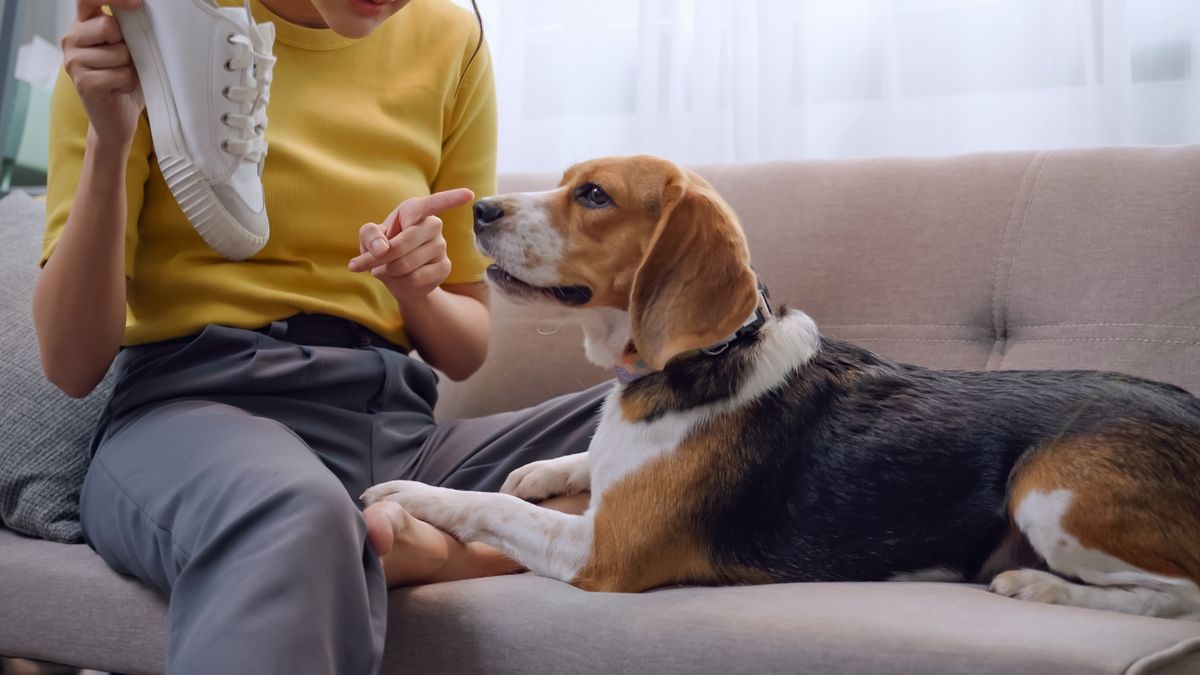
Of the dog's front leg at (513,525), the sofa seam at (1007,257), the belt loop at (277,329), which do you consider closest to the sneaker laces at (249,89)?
the belt loop at (277,329)

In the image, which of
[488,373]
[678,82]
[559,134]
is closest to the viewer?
[488,373]

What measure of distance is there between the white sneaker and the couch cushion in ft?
1.62

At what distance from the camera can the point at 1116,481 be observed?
1.18 meters

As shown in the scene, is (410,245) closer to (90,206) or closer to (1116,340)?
(90,206)

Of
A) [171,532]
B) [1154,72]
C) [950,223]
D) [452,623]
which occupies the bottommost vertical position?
[452,623]

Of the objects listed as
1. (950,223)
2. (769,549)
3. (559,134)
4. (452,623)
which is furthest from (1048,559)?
(559,134)

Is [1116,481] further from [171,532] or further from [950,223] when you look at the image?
[171,532]

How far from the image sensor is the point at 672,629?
1109mm

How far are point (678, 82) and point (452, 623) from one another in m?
1.60

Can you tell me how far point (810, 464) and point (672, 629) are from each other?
31cm

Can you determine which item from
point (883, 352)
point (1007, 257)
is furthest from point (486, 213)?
point (1007, 257)

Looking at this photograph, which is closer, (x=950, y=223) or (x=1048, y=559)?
(x=1048, y=559)

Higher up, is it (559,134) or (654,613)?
(559,134)

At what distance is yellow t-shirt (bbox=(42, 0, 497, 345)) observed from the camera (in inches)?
57.8
